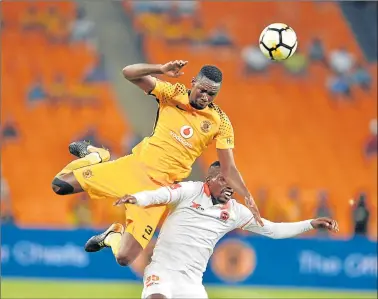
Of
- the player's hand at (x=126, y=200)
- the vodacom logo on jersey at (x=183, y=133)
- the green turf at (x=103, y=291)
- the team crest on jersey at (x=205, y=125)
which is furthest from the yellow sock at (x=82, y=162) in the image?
the green turf at (x=103, y=291)

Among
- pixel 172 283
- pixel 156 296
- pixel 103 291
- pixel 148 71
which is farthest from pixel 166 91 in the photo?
pixel 103 291

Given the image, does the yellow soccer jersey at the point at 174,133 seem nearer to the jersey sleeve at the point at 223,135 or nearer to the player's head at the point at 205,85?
the jersey sleeve at the point at 223,135

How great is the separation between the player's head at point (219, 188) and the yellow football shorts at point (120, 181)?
30.5 inches

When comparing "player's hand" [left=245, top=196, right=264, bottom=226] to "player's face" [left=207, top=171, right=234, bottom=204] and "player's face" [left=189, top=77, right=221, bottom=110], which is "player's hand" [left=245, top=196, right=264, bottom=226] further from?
"player's face" [left=189, top=77, right=221, bottom=110]

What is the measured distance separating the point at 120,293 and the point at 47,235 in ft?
6.39

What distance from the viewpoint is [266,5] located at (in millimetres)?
25391

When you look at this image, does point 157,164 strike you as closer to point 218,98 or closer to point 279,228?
point 279,228

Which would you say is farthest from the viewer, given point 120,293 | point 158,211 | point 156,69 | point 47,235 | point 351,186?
point 351,186

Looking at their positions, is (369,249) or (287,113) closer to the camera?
(369,249)

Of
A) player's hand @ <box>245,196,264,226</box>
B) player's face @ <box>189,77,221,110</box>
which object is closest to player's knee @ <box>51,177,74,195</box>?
player's face @ <box>189,77,221,110</box>

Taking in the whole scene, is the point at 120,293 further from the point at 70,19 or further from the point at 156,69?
the point at 70,19

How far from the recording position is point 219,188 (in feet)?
27.1

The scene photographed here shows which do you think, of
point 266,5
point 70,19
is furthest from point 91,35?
point 266,5

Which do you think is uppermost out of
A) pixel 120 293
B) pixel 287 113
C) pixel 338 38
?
pixel 338 38
